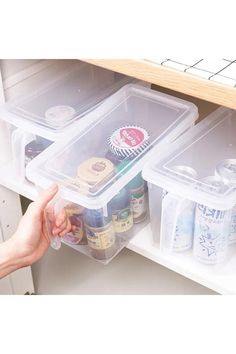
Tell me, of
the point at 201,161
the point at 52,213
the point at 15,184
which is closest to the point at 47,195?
the point at 52,213

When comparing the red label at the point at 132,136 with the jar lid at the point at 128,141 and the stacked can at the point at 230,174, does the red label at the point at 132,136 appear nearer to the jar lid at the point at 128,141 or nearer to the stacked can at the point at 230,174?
the jar lid at the point at 128,141

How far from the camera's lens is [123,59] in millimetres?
809

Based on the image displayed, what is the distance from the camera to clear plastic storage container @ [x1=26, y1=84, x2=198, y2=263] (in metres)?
0.88

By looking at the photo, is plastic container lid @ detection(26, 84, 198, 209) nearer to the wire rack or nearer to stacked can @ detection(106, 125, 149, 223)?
stacked can @ detection(106, 125, 149, 223)

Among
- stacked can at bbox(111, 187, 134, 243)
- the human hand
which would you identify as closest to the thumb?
the human hand

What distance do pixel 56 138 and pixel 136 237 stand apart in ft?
0.73

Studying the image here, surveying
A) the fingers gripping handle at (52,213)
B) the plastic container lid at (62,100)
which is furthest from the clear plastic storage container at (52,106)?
the fingers gripping handle at (52,213)

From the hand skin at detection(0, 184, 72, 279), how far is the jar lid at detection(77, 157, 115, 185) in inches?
3.1

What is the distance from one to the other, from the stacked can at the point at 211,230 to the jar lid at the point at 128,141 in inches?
5.1

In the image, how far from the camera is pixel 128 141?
0.94 metres

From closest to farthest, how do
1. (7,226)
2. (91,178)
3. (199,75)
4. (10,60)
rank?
1. (199,75)
2. (91,178)
3. (10,60)
4. (7,226)

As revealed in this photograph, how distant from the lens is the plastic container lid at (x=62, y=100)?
39.3 inches

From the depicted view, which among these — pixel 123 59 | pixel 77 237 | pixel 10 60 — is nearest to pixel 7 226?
pixel 77 237

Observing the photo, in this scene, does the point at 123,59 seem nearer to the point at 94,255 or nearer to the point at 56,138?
the point at 56,138
